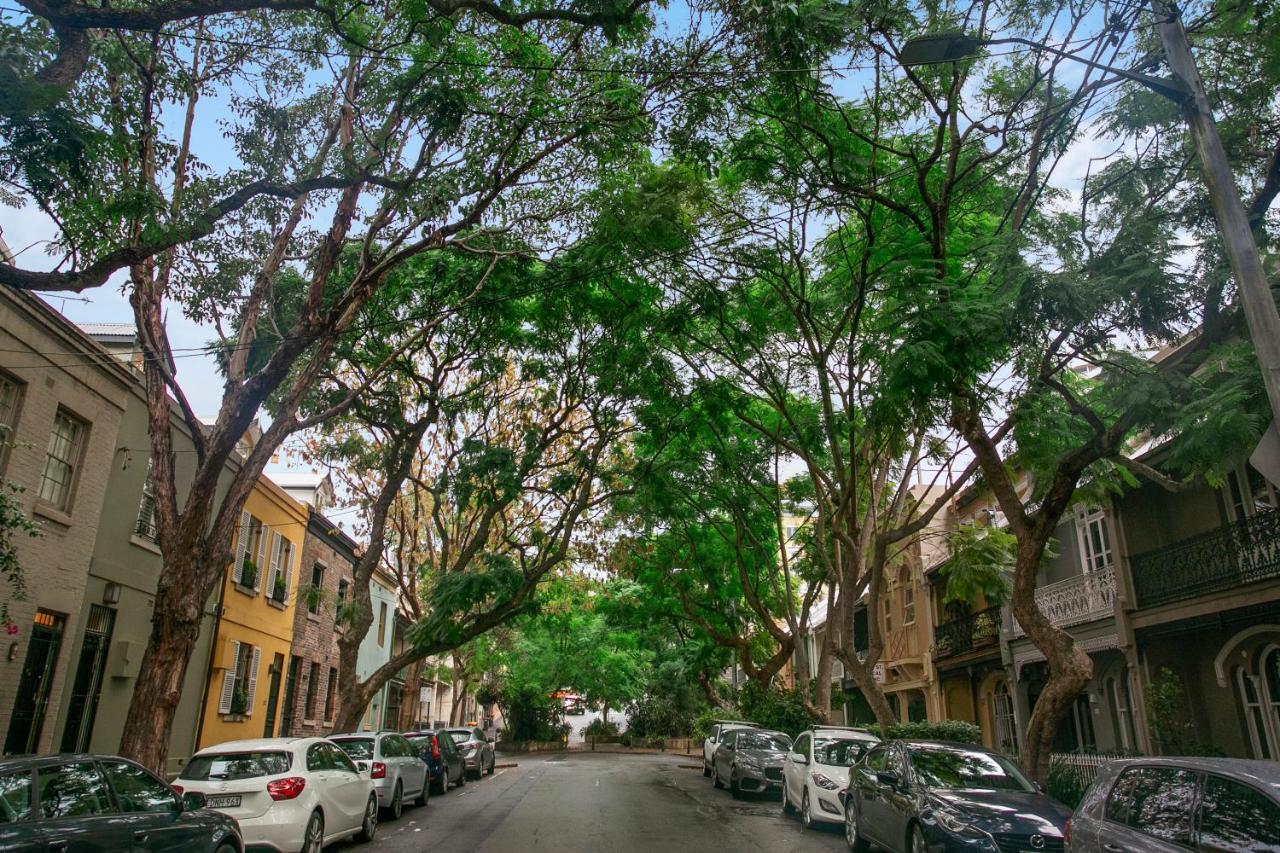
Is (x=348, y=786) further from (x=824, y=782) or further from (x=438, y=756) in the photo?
(x=438, y=756)

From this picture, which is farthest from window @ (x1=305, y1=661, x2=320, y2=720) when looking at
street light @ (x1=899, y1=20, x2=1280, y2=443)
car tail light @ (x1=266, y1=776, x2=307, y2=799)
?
street light @ (x1=899, y1=20, x2=1280, y2=443)

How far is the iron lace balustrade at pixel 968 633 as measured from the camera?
22969 mm

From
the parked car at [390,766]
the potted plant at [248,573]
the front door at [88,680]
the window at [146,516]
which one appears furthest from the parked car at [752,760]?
the window at [146,516]

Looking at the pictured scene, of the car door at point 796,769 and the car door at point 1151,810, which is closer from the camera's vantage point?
the car door at point 1151,810

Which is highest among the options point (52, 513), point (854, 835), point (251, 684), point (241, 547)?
point (241, 547)

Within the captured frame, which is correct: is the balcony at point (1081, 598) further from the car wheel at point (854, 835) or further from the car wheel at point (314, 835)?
the car wheel at point (314, 835)

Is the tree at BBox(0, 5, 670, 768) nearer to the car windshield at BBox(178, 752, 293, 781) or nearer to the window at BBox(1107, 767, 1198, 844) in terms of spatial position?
the car windshield at BBox(178, 752, 293, 781)

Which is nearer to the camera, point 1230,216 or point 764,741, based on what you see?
point 1230,216

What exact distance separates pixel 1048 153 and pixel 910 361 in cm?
402

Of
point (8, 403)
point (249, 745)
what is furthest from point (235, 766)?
point (8, 403)

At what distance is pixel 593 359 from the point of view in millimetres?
18203

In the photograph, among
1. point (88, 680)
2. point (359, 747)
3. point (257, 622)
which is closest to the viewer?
point (88, 680)

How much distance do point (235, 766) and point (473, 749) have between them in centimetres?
1608

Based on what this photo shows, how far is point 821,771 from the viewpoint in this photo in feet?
45.9
